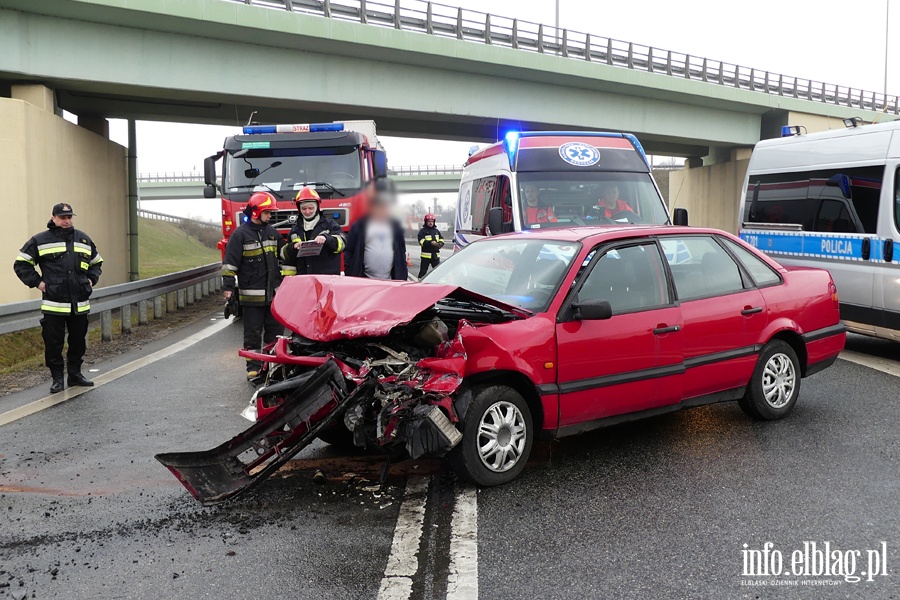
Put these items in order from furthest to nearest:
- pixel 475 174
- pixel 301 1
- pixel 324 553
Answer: pixel 301 1
pixel 475 174
pixel 324 553

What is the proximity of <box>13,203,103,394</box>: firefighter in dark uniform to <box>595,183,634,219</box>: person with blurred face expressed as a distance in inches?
227

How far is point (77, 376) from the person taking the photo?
25.6 feet

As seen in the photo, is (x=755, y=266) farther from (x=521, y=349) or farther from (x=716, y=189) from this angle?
(x=716, y=189)

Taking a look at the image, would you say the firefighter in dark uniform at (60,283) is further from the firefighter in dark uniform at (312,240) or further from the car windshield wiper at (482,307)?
the car windshield wiper at (482,307)

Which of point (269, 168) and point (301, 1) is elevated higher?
point (301, 1)

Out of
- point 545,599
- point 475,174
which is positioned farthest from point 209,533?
A: point 475,174

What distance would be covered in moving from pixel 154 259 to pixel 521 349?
4791 cm

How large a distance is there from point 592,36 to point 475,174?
15992 millimetres

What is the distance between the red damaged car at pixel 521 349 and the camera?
14.0 ft

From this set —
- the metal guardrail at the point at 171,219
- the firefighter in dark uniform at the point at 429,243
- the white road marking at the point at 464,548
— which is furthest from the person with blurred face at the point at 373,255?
the metal guardrail at the point at 171,219

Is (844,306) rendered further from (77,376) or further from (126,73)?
(126,73)

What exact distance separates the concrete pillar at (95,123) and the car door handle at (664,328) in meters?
22.4

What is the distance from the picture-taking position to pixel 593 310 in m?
4.70

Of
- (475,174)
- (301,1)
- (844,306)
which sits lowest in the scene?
(844,306)
